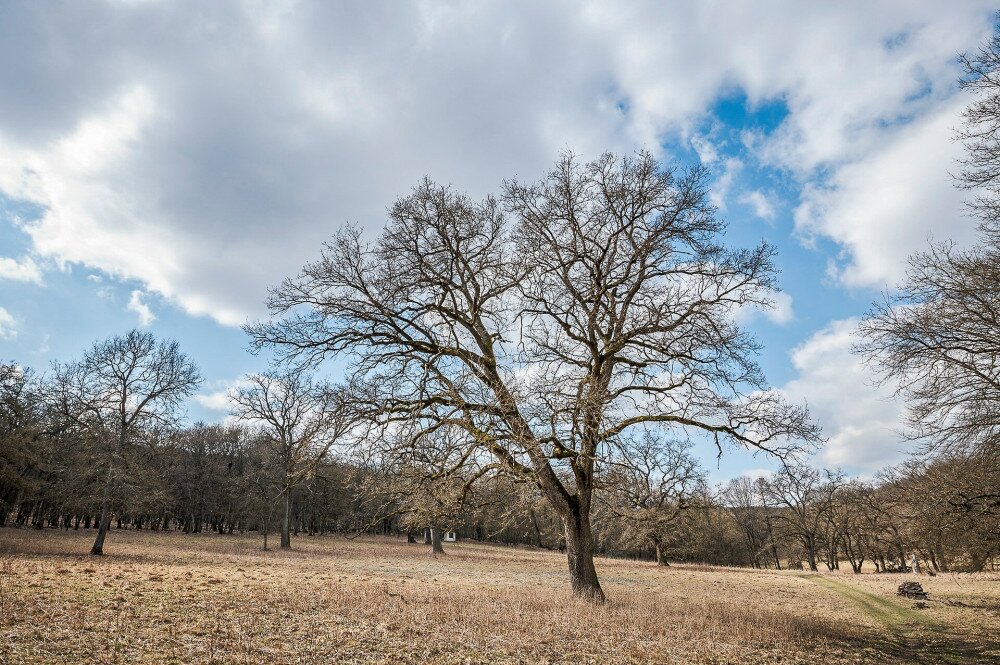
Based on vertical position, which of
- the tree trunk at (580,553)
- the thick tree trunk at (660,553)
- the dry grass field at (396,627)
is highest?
the tree trunk at (580,553)

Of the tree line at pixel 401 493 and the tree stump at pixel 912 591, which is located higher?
the tree line at pixel 401 493

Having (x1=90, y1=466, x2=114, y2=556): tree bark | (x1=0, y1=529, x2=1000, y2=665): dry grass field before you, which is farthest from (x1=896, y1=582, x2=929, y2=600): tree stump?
(x1=90, y1=466, x2=114, y2=556): tree bark

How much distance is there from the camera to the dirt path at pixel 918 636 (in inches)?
436

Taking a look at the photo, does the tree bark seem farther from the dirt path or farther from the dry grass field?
the dirt path

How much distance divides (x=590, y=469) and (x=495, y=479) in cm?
251

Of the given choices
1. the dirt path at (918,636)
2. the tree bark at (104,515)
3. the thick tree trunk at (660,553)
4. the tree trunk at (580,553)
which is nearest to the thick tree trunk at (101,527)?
the tree bark at (104,515)

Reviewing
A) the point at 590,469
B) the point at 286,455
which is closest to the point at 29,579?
the point at 590,469

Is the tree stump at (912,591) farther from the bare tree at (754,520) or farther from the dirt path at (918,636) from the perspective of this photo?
the bare tree at (754,520)

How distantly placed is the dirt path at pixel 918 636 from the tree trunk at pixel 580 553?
6.73 metres

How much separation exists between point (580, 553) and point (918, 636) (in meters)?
9.09

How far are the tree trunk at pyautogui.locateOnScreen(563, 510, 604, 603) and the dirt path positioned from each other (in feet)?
22.1

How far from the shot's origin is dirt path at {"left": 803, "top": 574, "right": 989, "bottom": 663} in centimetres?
1109

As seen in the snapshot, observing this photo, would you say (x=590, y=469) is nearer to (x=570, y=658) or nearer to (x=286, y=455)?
(x=570, y=658)

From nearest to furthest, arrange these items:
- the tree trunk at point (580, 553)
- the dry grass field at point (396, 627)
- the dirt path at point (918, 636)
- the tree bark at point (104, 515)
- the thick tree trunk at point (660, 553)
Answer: the dry grass field at point (396, 627)
the dirt path at point (918, 636)
the tree trunk at point (580, 553)
the tree bark at point (104, 515)
the thick tree trunk at point (660, 553)
